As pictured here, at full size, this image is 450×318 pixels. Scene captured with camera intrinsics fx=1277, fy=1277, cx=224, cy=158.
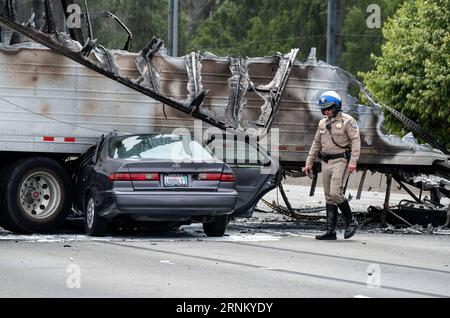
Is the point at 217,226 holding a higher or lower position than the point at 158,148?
lower

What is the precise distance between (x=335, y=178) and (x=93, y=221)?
3149mm

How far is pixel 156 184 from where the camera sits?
1543 cm

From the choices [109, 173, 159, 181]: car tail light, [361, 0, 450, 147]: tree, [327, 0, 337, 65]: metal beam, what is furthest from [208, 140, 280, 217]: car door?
[361, 0, 450, 147]: tree

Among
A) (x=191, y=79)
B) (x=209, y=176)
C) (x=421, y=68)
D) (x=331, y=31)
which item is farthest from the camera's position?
(x=421, y=68)

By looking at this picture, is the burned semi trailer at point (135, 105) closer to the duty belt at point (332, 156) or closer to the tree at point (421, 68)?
the duty belt at point (332, 156)

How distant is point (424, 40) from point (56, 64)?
17.8 m

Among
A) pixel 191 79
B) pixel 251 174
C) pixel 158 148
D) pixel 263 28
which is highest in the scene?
pixel 263 28

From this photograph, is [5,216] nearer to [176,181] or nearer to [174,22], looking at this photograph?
[176,181]

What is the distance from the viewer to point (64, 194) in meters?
16.6

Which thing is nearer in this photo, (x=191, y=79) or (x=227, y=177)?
(x=227, y=177)

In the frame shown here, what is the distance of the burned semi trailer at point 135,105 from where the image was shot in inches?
653

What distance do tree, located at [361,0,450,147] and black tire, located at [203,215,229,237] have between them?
15014 mm

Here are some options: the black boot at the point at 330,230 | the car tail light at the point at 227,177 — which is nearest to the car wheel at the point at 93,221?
the car tail light at the point at 227,177

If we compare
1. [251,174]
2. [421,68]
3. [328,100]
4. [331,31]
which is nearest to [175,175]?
[251,174]
